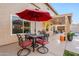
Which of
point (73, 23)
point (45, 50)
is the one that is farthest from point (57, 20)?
point (45, 50)

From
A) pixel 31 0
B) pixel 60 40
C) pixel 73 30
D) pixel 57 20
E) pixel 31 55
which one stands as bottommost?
pixel 31 55

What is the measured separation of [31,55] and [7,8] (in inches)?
43.0

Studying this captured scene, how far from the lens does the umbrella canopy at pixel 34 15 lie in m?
2.80

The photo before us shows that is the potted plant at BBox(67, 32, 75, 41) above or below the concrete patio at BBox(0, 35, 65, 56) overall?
above

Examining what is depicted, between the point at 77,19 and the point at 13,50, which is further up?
the point at 77,19

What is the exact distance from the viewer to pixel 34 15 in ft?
9.23

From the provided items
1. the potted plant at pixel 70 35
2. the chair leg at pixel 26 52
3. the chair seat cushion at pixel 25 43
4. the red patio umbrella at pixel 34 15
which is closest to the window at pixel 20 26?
the red patio umbrella at pixel 34 15

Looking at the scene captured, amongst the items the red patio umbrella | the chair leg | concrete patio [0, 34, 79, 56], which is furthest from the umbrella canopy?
the chair leg

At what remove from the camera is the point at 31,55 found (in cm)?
284

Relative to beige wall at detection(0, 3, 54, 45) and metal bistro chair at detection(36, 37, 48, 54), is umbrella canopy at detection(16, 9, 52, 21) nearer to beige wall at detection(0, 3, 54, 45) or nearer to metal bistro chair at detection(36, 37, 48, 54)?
beige wall at detection(0, 3, 54, 45)

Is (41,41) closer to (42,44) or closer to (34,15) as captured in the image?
(42,44)

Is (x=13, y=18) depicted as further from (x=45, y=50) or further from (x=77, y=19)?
(x=77, y=19)

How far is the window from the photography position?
9.32 ft

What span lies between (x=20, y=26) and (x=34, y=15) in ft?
1.27
